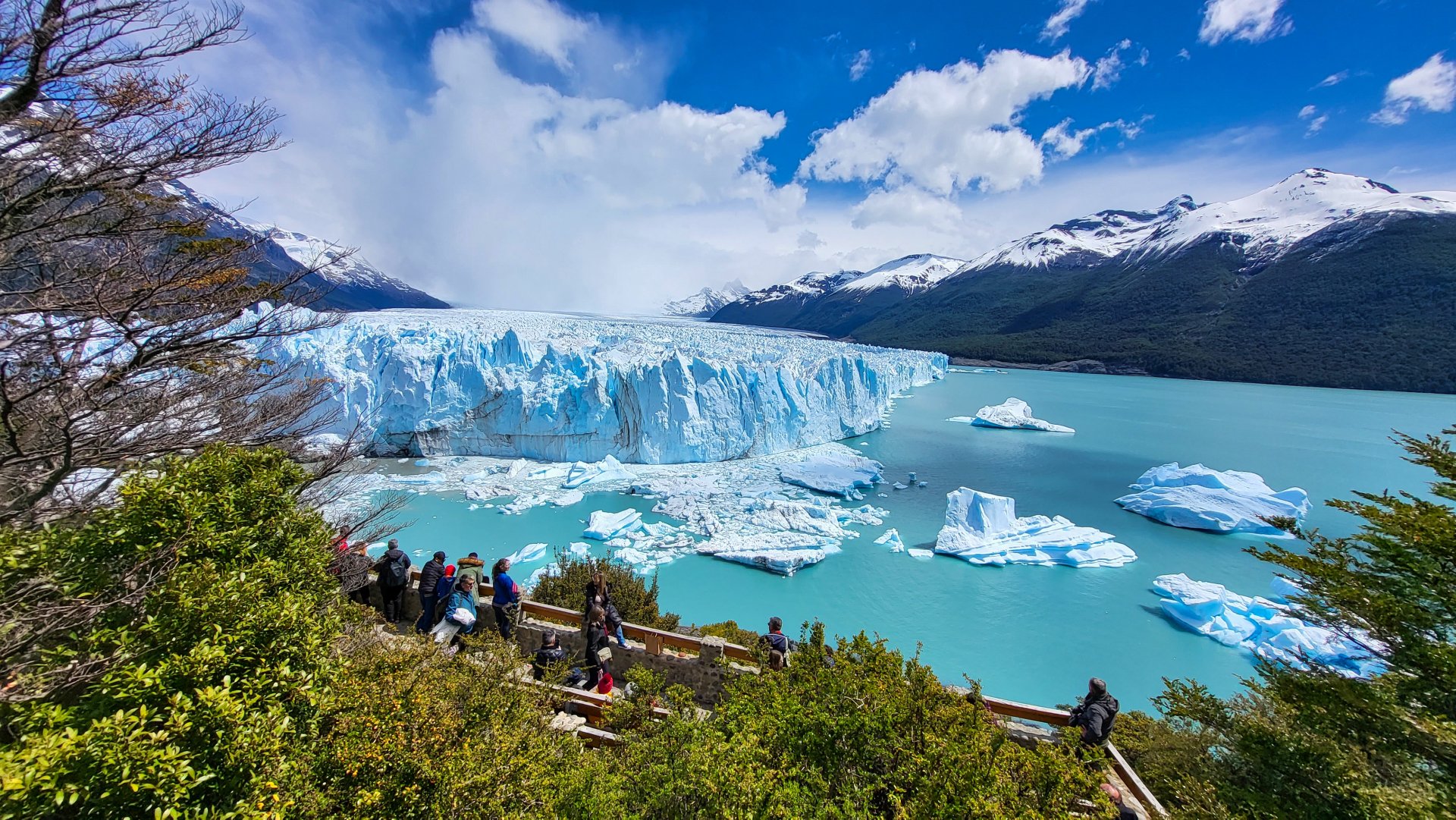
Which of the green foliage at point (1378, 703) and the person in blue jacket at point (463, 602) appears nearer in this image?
the green foliage at point (1378, 703)

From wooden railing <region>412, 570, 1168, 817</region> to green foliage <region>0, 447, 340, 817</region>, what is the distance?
160 cm

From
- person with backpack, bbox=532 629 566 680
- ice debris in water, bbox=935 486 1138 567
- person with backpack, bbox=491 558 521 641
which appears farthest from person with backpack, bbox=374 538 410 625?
ice debris in water, bbox=935 486 1138 567

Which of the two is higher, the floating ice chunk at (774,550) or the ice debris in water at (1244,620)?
the floating ice chunk at (774,550)

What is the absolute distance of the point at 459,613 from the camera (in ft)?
15.4

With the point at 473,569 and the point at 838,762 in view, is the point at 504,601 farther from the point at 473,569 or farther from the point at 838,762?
the point at 838,762

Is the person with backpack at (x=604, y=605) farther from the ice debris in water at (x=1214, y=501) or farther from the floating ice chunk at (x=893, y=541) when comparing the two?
the ice debris in water at (x=1214, y=501)

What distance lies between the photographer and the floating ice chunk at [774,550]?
36.5 ft

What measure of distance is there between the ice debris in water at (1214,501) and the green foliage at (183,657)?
718 inches

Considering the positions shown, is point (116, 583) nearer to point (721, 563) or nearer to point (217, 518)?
point (217, 518)

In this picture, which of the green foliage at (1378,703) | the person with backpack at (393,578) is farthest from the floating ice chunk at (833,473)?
the green foliage at (1378,703)

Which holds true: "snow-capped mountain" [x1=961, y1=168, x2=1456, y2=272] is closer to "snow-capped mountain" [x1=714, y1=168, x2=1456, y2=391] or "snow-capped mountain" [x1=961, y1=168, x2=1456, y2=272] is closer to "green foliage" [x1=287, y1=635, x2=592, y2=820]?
"snow-capped mountain" [x1=714, y1=168, x2=1456, y2=391]

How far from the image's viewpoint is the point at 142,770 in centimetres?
192

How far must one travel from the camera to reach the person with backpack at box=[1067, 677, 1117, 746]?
143 inches

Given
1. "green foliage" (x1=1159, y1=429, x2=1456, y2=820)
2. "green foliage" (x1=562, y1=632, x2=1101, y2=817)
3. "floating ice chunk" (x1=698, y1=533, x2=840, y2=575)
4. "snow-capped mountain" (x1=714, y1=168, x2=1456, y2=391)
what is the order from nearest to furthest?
1. "green foliage" (x1=562, y1=632, x2=1101, y2=817)
2. "green foliage" (x1=1159, y1=429, x2=1456, y2=820)
3. "floating ice chunk" (x1=698, y1=533, x2=840, y2=575)
4. "snow-capped mountain" (x1=714, y1=168, x2=1456, y2=391)
